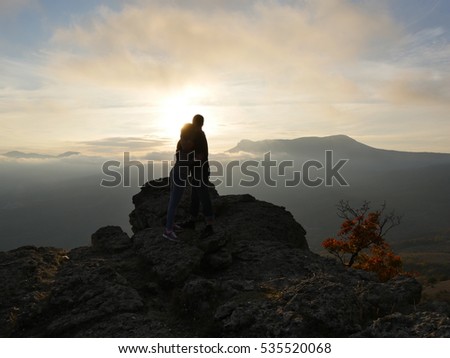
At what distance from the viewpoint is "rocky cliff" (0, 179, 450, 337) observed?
7.21 metres

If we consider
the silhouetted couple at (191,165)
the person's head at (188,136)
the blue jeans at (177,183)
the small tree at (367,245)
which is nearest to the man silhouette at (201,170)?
the silhouetted couple at (191,165)

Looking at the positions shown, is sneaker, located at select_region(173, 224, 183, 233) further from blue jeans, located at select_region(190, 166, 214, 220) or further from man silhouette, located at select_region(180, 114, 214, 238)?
blue jeans, located at select_region(190, 166, 214, 220)

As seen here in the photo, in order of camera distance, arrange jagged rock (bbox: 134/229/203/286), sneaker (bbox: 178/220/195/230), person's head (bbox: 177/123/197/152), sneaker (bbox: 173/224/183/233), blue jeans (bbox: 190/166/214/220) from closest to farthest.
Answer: jagged rock (bbox: 134/229/203/286)
person's head (bbox: 177/123/197/152)
blue jeans (bbox: 190/166/214/220)
sneaker (bbox: 173/224/183/233)
sneaker (bbox: 178/220/195/230)

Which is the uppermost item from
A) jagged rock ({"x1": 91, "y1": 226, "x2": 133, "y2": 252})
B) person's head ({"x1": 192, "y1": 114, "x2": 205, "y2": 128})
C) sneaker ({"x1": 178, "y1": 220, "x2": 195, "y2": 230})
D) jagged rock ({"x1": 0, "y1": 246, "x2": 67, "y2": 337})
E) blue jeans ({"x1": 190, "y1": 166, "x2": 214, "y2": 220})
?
person's head ({"x1": 192, "y1": 114, "x2": 205, "y2": 128})

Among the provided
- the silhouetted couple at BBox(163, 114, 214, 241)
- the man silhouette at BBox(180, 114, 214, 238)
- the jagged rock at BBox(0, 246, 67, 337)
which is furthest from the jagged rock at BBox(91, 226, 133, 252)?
the man silhouette at BBox(180, 114, 214, 238)

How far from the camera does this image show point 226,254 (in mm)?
11945

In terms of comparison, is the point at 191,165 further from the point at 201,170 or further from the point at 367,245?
the point at 367,245

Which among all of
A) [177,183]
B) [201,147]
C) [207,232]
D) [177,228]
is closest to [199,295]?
[207,232]

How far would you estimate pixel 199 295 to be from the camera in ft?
28.5

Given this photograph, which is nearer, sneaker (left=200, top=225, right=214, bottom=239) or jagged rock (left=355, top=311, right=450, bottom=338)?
jagged rock (left=355, top=311, right=450, bottom=338)

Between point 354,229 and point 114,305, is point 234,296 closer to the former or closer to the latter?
point 114,305

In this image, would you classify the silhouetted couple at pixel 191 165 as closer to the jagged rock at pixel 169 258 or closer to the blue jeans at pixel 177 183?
the blue jeans at pixel 177 183
